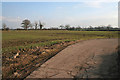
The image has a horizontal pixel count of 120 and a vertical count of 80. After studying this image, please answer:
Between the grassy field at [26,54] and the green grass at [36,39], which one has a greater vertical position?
the green grass at [36,39]

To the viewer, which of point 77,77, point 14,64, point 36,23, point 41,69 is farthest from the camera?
point 36,23

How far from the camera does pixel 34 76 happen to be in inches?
141

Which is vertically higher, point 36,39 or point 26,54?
point 36,39

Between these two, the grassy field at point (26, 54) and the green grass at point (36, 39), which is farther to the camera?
the green grass at point (36, 39)

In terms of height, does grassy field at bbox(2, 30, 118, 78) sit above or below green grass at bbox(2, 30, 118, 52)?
below

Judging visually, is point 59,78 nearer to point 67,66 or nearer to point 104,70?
point 67,66

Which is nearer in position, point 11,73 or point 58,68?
point 58,68

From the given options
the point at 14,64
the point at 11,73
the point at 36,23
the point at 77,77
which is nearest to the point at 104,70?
the point at 77,77

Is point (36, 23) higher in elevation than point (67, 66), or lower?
higher

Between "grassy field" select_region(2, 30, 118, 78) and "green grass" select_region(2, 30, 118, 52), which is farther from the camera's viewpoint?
"green grass" select_region(2, 30, 118, 52)

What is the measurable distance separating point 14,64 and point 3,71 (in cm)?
60

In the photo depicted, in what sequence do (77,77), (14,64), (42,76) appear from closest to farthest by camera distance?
(77,77) → (42,76) → (14,64)

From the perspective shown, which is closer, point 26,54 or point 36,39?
point 26,54

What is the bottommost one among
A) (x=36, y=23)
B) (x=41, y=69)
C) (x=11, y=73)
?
(x=11, y=73)
